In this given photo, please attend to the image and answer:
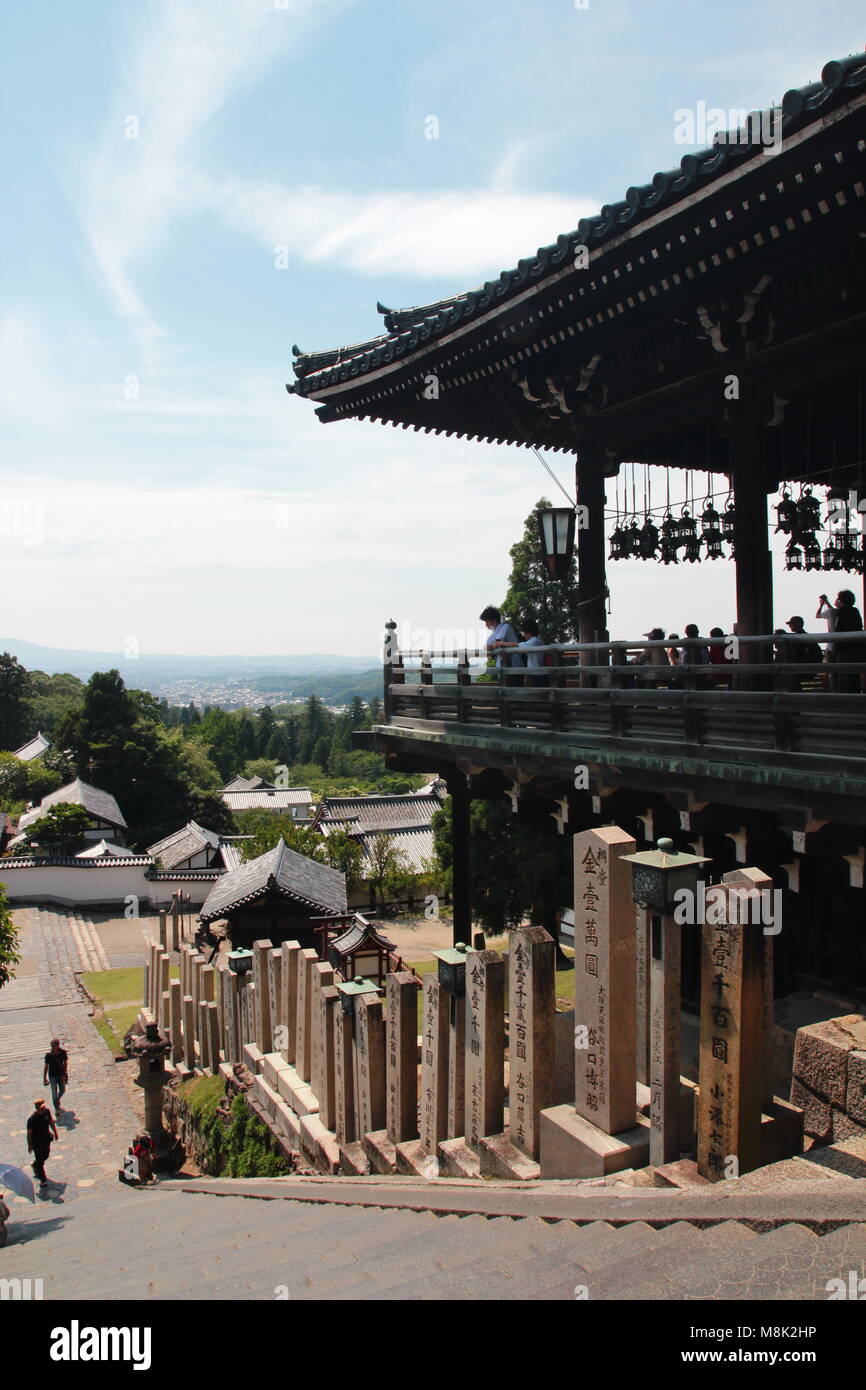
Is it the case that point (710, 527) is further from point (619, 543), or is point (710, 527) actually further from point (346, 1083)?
point (346, 1083)

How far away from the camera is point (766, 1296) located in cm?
245

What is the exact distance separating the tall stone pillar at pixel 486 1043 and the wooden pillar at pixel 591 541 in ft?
17.7

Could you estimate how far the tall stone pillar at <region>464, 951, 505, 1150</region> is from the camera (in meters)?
4.89

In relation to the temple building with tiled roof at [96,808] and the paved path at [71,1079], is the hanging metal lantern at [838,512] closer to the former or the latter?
the paved path at [71,1079]

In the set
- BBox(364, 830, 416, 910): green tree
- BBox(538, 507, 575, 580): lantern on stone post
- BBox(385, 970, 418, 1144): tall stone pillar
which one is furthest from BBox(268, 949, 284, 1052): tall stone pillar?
BBox(364, 830, 416, 910): green tree

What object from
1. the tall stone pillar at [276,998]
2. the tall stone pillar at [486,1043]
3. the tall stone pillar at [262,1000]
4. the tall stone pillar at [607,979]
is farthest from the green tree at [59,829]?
the tall stone pillar at [607,979]

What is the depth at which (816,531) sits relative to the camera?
10969 millimetres

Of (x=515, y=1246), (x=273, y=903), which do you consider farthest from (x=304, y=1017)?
(x=273, y=903)

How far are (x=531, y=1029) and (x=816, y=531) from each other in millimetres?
8609

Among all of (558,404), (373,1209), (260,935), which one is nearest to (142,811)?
(260,935)

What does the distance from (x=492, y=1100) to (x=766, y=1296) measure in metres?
2.64

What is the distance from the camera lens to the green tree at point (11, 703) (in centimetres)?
6481
